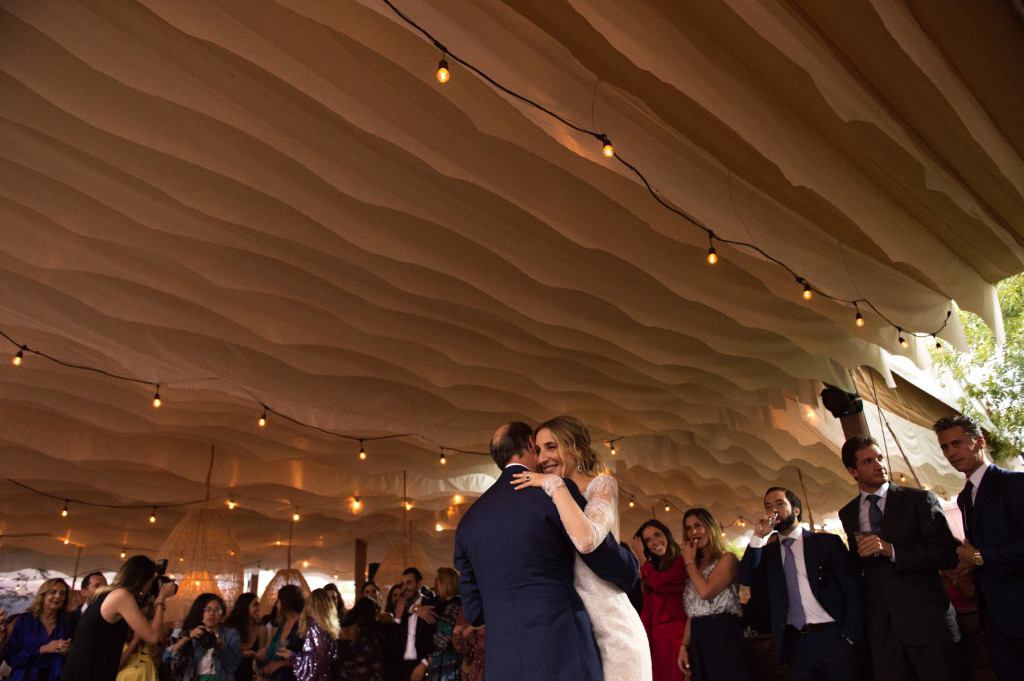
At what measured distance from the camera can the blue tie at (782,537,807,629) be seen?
351 cm

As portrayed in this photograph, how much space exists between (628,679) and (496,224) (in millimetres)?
3234

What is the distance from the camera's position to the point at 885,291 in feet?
17.4

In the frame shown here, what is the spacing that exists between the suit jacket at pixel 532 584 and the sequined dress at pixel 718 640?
5.81ft

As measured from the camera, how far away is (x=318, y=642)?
531cm

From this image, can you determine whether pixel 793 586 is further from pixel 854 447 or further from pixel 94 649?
pixel 94 649

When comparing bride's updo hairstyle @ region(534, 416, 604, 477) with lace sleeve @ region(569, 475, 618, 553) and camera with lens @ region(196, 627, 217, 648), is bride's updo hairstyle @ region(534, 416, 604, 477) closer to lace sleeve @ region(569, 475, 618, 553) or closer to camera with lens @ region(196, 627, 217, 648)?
lace sleeve @ region(569, 475, 618, 553)

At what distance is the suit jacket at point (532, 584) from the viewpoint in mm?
2062

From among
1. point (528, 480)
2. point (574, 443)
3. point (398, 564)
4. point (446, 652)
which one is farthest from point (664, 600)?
point (398, 564)

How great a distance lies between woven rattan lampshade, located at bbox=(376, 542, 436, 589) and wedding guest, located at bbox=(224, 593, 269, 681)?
218 centimetres

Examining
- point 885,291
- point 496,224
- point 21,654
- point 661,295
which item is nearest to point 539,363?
point 661,295

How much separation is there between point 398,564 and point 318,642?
4261 mm

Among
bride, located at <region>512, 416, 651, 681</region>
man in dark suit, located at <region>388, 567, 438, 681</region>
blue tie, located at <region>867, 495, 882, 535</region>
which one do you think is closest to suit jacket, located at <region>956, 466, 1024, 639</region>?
blue tie, located at <region>867, 495, 882, 535</region>

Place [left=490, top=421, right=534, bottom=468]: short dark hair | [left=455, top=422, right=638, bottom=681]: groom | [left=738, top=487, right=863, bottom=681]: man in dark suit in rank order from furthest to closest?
[left=738, top=487, right=863, bottom=681]: man in dark suit, [left=490, top=421, right=534, bottom=468]: short dark hair, [left=455, top=422, right=638, bottom=681]: groom

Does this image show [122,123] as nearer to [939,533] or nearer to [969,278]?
[939,533]
